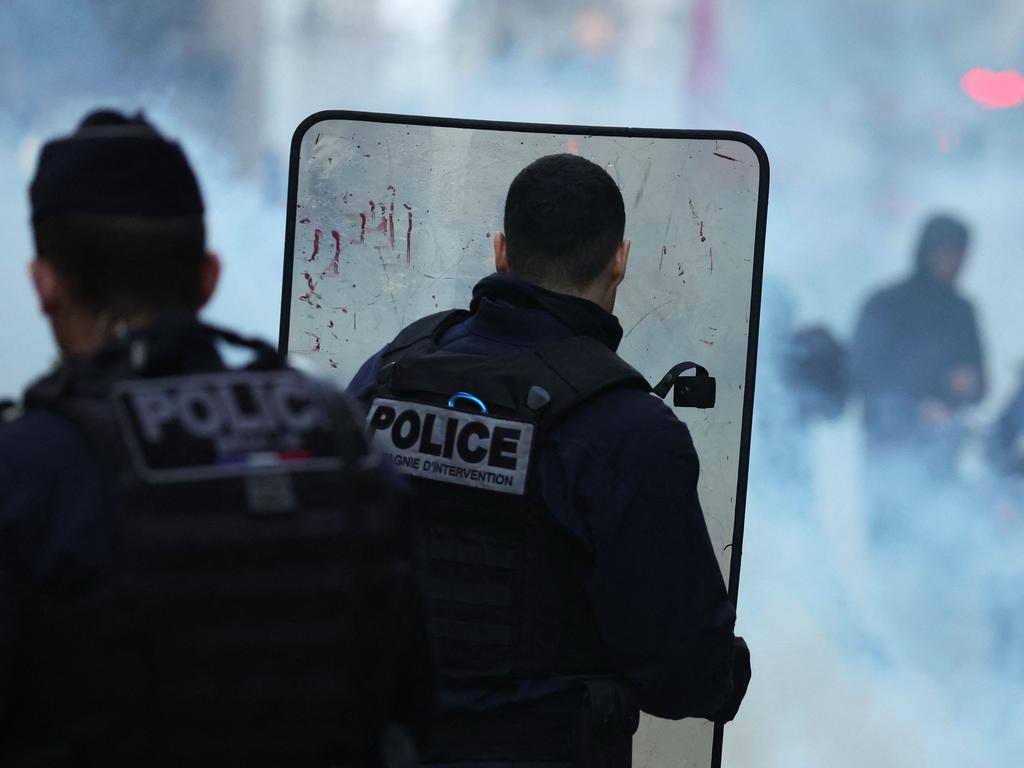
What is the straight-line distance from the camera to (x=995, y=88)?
4.62m

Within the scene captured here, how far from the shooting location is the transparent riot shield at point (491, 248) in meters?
1.82

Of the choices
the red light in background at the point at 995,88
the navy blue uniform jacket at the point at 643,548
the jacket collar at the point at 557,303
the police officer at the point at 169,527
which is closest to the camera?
the police officer at the point at 169,527

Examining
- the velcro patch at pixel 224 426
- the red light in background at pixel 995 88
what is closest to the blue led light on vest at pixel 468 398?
the velcro patch at pixel 224 426

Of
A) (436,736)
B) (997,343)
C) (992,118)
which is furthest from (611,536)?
(992,118)

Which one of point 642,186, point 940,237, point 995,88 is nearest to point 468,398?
point 642,186

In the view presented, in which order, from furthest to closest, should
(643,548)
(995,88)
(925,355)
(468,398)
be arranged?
(995,88), (925,355), (468,398), (643,548)

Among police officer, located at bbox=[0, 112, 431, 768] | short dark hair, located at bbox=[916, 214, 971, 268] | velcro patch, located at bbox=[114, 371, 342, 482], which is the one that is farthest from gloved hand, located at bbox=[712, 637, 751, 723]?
short dark hair, located at bbox=[916, 214, 971, 268]

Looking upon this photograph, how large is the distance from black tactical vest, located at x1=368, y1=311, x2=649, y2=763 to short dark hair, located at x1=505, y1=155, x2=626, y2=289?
98 millimetres

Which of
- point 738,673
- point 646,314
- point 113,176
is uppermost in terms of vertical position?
point 113,176

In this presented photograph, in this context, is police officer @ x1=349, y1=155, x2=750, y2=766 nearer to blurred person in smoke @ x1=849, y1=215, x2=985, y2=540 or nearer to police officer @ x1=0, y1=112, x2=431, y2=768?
police officer @ x1=0, y1=112, x2=431, y2=768

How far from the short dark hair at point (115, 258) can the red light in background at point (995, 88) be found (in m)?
4.23

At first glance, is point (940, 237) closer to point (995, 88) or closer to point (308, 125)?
point (995, 88)

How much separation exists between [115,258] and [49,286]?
57mm

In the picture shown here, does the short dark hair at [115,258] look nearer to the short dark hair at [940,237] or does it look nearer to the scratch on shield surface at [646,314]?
the scratch on shield surface at [646,314]
